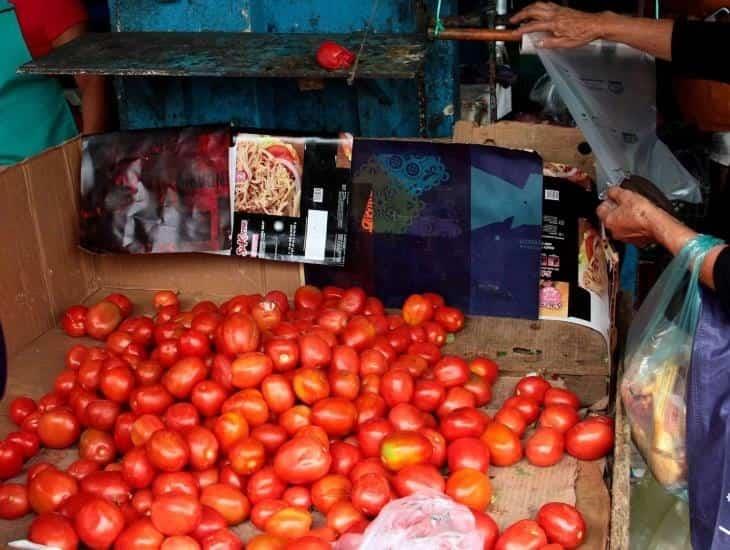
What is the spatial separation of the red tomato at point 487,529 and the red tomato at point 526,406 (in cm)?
52

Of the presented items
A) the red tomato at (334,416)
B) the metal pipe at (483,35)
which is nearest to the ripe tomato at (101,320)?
the red tomato at (334,416)

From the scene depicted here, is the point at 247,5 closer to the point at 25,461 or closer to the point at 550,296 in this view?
the point at 550,296

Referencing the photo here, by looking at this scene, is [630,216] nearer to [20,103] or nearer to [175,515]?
[175,515]

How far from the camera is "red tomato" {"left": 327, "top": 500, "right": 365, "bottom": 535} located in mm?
2079

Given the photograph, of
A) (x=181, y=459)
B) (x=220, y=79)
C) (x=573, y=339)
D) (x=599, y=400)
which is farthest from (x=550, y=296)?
(x=220, y=79)

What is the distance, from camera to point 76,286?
3.34 meters

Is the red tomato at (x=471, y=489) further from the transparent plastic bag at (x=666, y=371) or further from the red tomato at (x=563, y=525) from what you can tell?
the transparent plastic bag at (x=666, y=371)

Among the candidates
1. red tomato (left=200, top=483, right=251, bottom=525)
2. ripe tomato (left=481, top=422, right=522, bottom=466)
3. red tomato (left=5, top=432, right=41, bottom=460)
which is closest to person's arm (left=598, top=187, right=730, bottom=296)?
ripe tomato (left=481, top=422, right=522, bottom=466)

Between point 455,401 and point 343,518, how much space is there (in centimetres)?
60

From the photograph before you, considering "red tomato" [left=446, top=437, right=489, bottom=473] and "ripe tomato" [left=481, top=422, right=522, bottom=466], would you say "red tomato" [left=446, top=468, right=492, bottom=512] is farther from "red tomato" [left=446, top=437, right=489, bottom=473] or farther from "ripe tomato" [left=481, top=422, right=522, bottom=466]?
"ripe tomato" [left=481, top=422, right=522, bottom=466]

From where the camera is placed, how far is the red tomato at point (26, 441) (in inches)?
97.7

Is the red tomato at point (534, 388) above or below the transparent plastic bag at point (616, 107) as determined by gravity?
below

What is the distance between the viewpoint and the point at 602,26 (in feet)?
8.43

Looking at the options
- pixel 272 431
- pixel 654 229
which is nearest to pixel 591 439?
pixel 654 229
